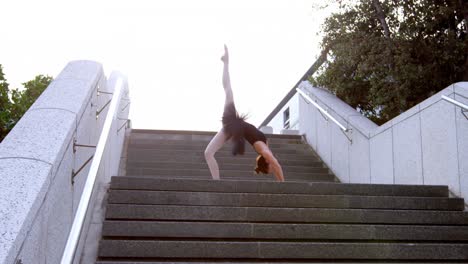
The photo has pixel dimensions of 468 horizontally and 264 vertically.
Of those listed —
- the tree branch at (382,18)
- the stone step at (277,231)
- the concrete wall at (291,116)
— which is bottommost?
the stone step at (277,231)

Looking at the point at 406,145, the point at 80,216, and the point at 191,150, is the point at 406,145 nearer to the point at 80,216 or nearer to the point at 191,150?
the point at 191,150

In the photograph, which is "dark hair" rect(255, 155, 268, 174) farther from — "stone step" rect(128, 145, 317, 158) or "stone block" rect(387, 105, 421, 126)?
"stone step" rect(128, 145, 317, 158)

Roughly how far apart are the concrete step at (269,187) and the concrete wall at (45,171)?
695 millimetres

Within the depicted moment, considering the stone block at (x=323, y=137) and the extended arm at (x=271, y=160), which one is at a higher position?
the stone block at (x=323, y=137)

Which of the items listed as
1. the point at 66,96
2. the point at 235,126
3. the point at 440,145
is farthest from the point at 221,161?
the point at 66,96

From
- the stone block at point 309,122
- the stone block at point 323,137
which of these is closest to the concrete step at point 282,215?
the stone block at point 323,137

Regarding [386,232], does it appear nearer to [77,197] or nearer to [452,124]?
[452,124]

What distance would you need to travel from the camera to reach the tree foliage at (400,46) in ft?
35.8

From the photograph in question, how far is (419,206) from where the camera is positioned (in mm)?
6398

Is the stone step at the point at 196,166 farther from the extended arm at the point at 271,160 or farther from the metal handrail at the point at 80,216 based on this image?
the metal handrail at the point at 80,216

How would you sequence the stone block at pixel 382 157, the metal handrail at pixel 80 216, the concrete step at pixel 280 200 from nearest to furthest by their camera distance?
1. the metal handrail at pixel 80 216
2. the concrete step at pixel 280 200
3. the stone block at pixel 382 157

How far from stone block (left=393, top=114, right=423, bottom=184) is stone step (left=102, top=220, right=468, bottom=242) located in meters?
2.02

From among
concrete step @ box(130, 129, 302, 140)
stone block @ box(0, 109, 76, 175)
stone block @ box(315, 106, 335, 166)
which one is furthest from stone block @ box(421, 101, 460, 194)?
concrete step @ box(130, 129, 302, 140)

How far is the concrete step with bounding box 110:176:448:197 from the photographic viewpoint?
20.3ft
